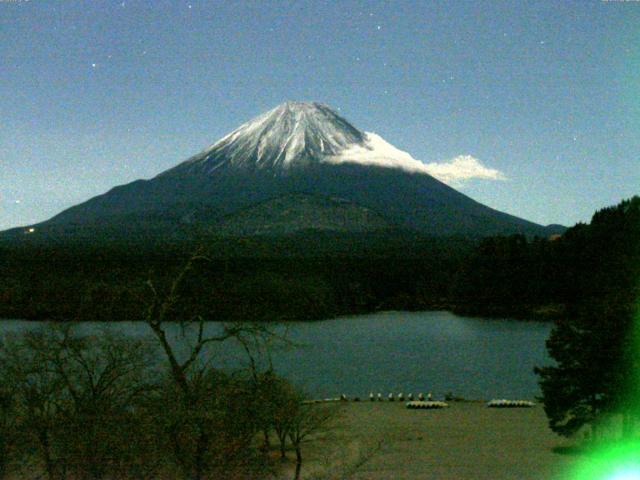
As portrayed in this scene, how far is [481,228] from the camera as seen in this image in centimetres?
9194

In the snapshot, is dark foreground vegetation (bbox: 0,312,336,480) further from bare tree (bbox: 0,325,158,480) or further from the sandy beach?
the sandy beach

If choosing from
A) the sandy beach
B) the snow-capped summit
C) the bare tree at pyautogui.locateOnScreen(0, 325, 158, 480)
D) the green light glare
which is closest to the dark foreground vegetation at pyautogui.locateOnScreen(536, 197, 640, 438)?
the green light glare

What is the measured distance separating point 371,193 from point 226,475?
9991 cm

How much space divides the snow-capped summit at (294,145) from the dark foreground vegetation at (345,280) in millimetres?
51731

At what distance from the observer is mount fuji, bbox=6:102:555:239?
8988cm

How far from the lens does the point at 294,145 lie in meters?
121

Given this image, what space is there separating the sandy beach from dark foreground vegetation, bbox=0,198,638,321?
25.6 m

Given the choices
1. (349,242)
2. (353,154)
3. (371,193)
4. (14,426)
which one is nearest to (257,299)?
(349,242)

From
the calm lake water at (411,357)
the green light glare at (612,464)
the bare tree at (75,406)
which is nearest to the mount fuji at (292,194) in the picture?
the calm lake water at (411,357)

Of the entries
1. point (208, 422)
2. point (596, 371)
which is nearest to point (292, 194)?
point (596, 371)

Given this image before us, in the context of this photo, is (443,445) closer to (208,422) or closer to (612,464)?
(612,464)

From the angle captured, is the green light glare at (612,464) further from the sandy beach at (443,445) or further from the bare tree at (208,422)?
the bare tree at (208,422)

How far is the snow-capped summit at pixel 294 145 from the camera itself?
116 metres

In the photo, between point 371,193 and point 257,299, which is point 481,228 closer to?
point 371,193
